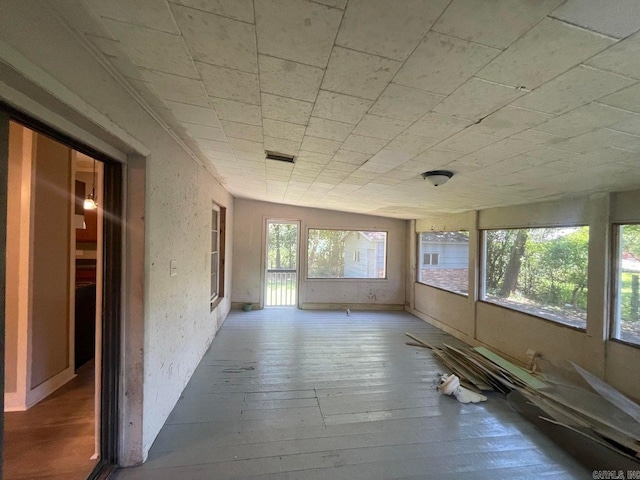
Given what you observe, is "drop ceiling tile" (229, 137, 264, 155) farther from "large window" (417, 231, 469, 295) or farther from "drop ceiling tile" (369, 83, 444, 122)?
"large window" (417, 231, 469, 295)

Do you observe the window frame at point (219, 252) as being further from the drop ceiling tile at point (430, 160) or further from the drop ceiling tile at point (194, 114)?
the drop ceiling tile at point (430, 160)

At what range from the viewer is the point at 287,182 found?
3.53m

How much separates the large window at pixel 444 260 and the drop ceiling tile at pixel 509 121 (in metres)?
3.33

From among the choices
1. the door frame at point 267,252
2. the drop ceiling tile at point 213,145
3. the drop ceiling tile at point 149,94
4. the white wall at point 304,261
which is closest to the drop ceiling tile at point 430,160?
the drop ceiling tile at point 213,145

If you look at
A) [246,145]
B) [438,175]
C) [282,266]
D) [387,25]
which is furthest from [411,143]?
[282,266]

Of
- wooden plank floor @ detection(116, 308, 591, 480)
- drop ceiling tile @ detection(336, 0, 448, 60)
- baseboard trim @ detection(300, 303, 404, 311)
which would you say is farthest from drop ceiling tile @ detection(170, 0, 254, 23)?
baseboard trim @ detection(300, 303, 404, 311)

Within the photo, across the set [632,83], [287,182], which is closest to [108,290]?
[287,182]

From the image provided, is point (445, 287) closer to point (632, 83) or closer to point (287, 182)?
point (287, 182)

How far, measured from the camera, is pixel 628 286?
247 centimetres

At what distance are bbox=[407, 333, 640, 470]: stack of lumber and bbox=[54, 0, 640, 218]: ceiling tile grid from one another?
6.28 feet

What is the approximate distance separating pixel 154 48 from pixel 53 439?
262 centimetres

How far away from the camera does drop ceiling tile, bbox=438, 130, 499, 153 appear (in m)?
1.57

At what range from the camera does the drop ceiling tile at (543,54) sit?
31.8 inches

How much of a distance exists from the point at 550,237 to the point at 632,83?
111 inches
